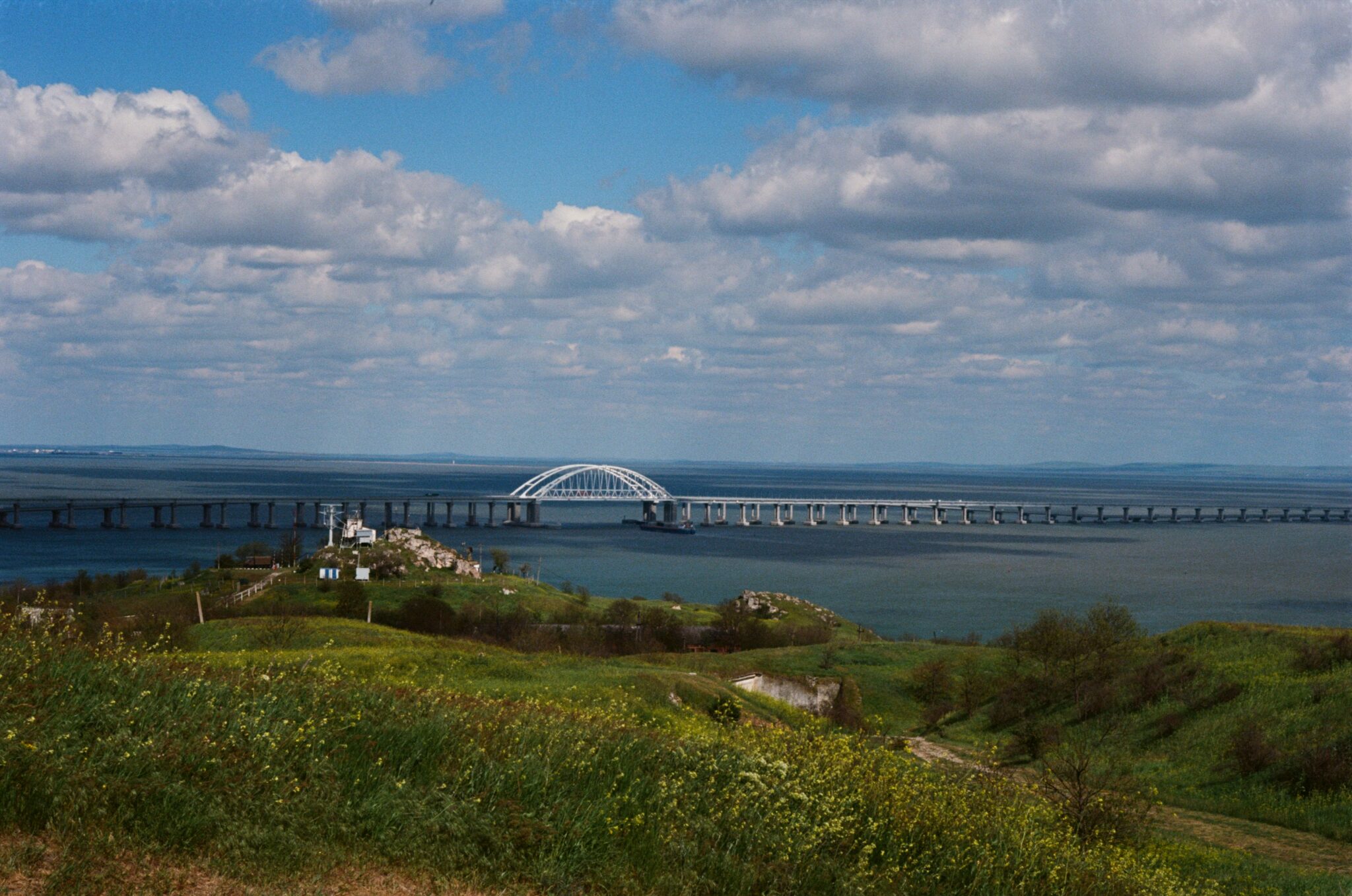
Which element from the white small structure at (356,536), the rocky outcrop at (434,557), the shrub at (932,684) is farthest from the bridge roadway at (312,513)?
the shrub at (932,684)

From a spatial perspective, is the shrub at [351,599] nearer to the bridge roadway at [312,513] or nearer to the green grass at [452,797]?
the green grass at [452,797]

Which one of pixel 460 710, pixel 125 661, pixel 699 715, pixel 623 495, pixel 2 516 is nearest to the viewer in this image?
pixel 125 661

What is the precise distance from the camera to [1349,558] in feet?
455

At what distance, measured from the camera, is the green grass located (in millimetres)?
7754

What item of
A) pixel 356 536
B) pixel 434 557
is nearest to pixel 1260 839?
pixel 434 557

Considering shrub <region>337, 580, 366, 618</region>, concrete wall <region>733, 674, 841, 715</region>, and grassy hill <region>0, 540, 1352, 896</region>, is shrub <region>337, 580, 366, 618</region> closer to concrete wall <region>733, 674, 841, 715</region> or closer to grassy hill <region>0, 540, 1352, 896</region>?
concrete wall <region>733, 674, 841, 715</region>

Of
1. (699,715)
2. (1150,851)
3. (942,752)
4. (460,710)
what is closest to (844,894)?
(460,710)

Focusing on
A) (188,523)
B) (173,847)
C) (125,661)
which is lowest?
(188,523)

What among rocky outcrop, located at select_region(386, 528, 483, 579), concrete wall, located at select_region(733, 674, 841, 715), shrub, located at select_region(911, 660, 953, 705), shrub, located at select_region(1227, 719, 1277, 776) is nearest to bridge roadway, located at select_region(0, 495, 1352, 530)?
rocky outcrop, located at select_region(386, 528, 483, 579)

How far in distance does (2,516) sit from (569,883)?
505ft

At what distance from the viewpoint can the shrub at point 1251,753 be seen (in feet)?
84.5

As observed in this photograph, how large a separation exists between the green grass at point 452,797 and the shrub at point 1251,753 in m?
17.0

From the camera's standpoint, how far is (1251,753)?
25922mm

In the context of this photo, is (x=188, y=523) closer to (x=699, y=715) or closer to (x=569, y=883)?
(x=699, y=715)
